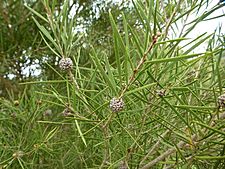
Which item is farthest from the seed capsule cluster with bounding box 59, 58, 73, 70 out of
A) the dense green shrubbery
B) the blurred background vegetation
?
the blurred background vegetation

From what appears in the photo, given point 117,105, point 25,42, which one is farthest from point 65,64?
point 25,42

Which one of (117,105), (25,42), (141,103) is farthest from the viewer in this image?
(25,42)

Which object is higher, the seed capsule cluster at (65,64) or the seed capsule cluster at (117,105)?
the seed capsule cluster at (65,64)

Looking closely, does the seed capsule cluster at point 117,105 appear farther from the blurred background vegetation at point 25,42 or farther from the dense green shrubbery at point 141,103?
the blurred background vegetation at point 25,42

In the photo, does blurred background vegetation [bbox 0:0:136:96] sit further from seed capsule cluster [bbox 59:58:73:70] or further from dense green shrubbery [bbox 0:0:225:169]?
seed capsule cluster [bbox 59:58:73:70]

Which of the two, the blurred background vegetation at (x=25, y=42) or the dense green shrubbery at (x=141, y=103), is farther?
the blurred background vegetation at (x=25, y=42)

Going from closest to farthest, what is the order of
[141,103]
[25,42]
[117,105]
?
[117,105] → [141,103] → [25,42]

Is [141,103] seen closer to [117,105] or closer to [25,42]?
[117,105]

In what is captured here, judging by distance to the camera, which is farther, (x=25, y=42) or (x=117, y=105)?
(x=25, y=42)

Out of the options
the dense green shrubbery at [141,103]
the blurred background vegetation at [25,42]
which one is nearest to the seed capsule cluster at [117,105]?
the dense green shrubbery at [141,103]
